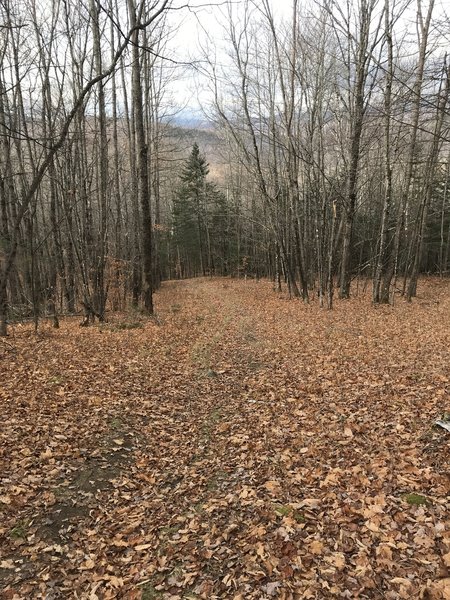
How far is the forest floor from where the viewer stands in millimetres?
3408

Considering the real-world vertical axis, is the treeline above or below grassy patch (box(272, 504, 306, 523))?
above

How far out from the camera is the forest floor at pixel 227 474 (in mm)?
3408

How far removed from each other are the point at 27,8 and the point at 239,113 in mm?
11388

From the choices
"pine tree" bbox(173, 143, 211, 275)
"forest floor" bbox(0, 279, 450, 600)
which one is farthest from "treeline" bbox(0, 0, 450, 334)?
"pine tree" bbox(173, 143, 211, 275)

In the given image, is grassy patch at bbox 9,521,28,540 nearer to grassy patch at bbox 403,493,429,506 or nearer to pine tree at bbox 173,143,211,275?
grassy patch at bbox 403,493,429,506

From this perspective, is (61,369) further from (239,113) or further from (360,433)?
(239,113)

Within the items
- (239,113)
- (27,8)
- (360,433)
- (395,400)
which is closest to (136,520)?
(360,433)

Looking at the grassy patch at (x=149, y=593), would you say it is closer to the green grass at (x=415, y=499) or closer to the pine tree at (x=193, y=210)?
the green grass at (x=415, y=499)

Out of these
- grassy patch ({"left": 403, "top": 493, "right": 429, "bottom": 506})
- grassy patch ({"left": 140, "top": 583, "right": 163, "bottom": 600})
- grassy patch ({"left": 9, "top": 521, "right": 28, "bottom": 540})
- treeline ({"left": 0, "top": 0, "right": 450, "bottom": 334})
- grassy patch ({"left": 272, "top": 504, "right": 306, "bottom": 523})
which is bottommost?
grassy patch ({"left": 140, "top": 583, "right": 163, "bottom": 600})

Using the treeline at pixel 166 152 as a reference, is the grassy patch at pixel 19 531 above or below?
below

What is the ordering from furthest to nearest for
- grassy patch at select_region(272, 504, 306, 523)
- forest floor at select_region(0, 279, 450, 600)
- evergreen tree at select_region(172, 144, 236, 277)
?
evergreen tree at select_region(172, 144, 236, 277), grassy patch at select_region(272, 504, 306, 523), forest floor at select_region(0, 279, 450, 600)

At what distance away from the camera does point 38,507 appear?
14.2 ft

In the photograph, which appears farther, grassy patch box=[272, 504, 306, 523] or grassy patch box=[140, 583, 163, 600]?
grassy patch box=[272, 504, 306, 523]

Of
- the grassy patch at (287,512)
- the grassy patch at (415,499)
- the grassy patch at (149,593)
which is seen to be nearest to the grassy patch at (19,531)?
the grassy patch at (149,593)
